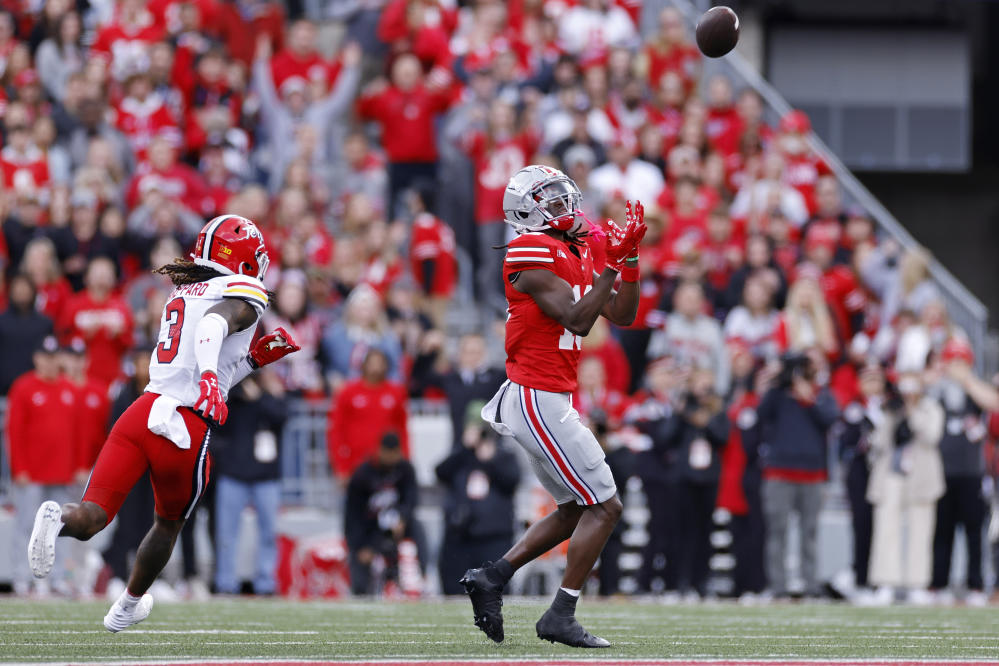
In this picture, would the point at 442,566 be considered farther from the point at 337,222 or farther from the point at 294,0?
the point at 294,0

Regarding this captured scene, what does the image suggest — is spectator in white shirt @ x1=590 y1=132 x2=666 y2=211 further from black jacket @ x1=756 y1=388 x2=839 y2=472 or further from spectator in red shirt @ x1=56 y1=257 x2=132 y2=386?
spectator in red shirt @ x1=56 y1=257 x2=132 y2=386

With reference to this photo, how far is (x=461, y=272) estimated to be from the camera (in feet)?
49.7

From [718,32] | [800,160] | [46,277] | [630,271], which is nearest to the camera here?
[630,271]

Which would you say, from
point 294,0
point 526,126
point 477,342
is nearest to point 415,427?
point 477,342

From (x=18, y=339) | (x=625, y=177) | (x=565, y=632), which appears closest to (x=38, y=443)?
(x=18, y=339)

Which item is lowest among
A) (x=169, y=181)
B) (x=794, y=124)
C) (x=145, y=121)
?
(x=169, y=181)

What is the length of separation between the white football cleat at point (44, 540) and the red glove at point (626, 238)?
2420mm

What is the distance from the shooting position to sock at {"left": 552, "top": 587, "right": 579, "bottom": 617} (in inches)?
278

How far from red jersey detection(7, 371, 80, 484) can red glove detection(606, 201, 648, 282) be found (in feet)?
20.3

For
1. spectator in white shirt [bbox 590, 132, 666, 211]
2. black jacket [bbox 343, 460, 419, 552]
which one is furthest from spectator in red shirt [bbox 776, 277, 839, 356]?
black jacket [bbox 343, 460, 419, 552]

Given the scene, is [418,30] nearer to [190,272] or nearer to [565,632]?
[190,272]

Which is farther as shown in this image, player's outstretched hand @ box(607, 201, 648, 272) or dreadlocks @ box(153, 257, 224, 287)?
dreadlocks @ box(153, 257, 224, 287)

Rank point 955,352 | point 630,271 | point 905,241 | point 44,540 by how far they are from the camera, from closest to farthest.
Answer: point 44,540, point 630,271, point 955,352, point 905,241

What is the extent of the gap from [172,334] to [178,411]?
331mm
